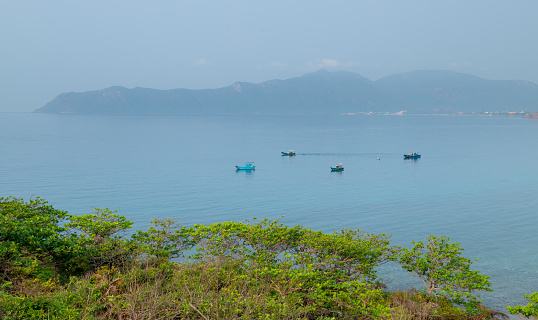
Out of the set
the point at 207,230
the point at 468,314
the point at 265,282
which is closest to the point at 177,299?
the point at 265,282

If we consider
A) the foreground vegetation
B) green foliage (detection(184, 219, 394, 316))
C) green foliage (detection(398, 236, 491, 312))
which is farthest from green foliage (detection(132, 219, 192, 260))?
green foliage (detection(398, 236, 491, 312))

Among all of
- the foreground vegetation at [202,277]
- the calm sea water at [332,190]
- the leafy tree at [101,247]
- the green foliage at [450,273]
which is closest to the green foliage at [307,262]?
the foreground vegetation at [202,277]

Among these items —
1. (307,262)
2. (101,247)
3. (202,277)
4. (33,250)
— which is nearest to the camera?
(202,277)

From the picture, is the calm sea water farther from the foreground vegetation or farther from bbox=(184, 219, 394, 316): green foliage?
bbox=(184, 219, 394, 316): green foliage

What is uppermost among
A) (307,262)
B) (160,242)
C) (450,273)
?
(160,242)

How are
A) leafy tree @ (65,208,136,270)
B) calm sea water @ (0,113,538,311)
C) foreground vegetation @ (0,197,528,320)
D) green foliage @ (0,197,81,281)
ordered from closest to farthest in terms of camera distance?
foreground vegetation @ (0,197,528,320) → green foliage @ (0,197,81,281) → leafy tree @ (65,208,136,270) → calm sea water @ (0,113,538,311)

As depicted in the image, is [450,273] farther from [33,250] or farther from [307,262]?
[33,250]

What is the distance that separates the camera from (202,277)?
17.0 m

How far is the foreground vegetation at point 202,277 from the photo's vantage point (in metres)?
13.2

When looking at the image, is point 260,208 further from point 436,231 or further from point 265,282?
point 265,282

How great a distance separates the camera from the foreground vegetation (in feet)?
43.2

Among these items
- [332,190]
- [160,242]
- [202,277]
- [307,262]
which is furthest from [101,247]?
[332,190]

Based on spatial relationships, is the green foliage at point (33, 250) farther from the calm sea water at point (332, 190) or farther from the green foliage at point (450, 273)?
the green foliage at point (450, 273)

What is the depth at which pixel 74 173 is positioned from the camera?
7538 centimetres
